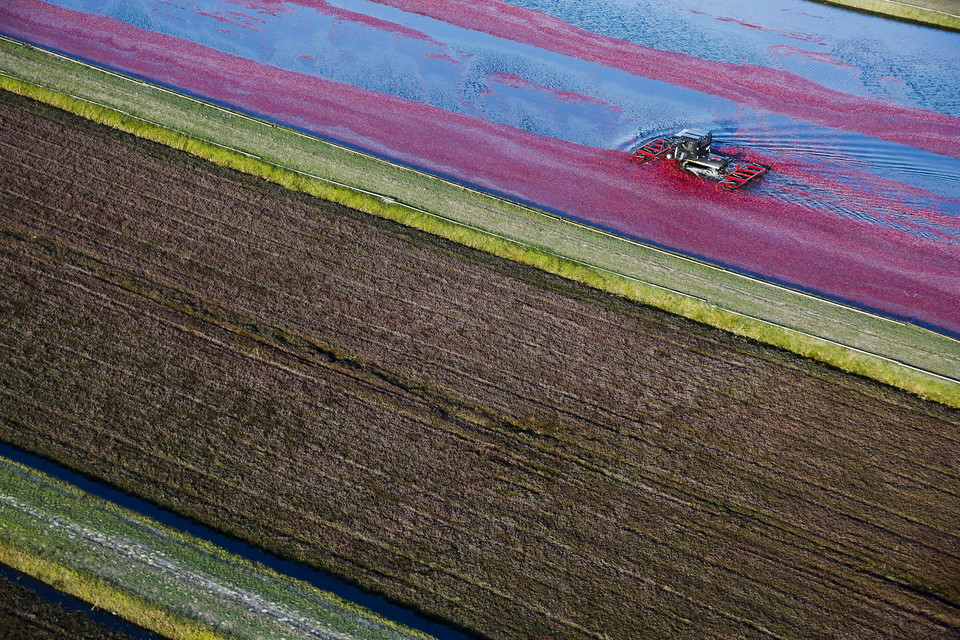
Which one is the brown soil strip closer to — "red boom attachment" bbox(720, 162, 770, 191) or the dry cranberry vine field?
the dry cranberry vine field

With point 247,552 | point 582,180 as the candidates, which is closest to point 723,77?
point 582,180

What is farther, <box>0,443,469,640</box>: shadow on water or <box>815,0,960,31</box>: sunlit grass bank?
<box>815,0,960,31</box>: sunlit grass bank

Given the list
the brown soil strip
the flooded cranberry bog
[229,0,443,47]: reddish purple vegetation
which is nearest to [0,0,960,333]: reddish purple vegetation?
the flooded cranberry bog

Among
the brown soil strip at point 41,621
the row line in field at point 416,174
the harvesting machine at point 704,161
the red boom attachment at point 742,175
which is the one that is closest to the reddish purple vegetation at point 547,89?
the harvesting machine at point 704,161

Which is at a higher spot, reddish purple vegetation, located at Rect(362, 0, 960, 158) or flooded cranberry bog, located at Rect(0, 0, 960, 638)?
reddish purple vegetation, located at Rect(362, 0, 960, 158)

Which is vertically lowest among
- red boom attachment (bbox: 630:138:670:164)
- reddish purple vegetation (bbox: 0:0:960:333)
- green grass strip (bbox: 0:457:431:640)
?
green grass strip (bbox: 0:457:431:640)

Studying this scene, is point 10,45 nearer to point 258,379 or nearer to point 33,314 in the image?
point 33,314

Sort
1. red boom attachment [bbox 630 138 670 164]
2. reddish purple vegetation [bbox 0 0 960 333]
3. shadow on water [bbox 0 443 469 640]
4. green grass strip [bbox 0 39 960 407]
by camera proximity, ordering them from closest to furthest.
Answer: shadow on water [bbox 0 443 469 640], green grass strip [bbox 0 39 960 407], reddish purple vegetation [bbox 0 0 960 333], red boom attachment [bbox 630 138 670 164]
